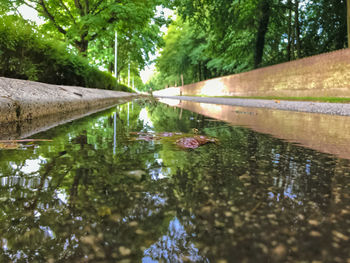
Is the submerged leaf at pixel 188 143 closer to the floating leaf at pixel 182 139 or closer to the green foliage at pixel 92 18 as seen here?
the floating leaf at pixel 182 139

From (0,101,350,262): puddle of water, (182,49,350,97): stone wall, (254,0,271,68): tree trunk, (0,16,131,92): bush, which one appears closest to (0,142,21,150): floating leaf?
(0,101,350,262): puddle of water

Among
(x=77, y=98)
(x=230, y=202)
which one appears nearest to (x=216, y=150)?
(x=230, y=202)

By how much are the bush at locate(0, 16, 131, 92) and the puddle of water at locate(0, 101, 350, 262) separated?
4847mm

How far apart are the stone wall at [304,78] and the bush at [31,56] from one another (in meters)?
9.41

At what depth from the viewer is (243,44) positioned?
2147 centimetres

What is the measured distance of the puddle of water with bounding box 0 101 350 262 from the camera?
26.7 inches

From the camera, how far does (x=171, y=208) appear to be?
918 millimetres

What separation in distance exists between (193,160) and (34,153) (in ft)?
3.51

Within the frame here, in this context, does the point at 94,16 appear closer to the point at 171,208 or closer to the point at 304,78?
the point at 304,78

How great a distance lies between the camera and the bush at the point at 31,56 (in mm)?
5332

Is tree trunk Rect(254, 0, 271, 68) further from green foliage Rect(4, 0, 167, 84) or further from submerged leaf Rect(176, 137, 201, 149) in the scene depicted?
submerged leaf Rect(176, 137, 201, 149)

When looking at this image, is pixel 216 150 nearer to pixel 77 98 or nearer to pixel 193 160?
pixel 193 160

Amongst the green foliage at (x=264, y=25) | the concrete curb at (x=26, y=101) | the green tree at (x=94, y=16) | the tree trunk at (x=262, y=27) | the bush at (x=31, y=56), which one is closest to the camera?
the concrete curb at (x=26, y=101)

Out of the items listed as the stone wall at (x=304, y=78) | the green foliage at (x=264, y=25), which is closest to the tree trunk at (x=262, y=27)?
the green foliage at (x=264, y=25)
